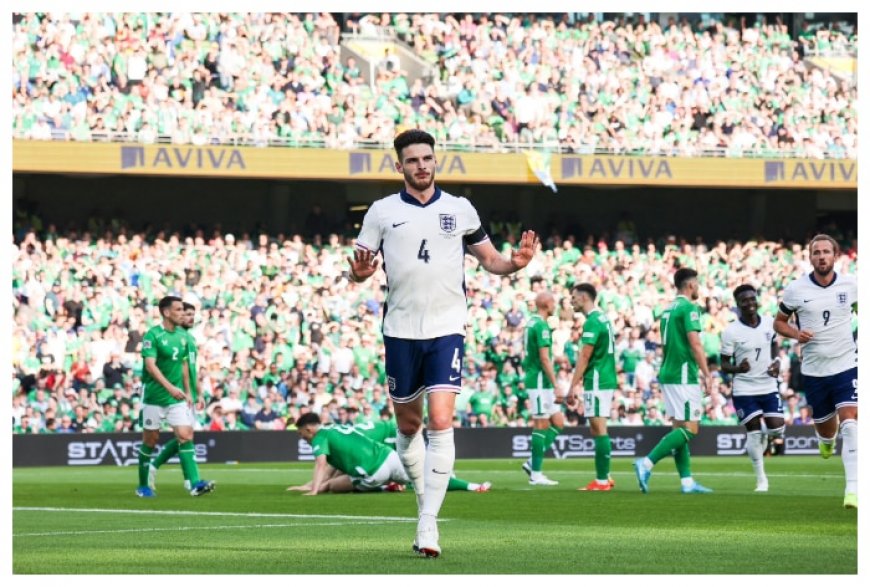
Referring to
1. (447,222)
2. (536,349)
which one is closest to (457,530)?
(447,222)

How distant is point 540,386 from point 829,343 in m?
6.00

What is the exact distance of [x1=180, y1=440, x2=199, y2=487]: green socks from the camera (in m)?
17.8

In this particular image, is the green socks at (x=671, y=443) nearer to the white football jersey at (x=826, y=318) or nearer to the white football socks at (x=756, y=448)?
the white football socks at (x=756, y=448)

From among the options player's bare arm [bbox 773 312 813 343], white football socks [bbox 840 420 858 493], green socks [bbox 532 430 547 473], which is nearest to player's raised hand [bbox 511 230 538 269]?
player's bare arm [bbox 773 312 813 343]

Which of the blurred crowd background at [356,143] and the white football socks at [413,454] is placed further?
the blurred crowd background at [356,143]

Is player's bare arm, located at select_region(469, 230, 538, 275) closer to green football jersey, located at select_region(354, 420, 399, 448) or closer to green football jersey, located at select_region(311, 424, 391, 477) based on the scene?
green football jersey, located at select_region(311, 424, 391, 477)

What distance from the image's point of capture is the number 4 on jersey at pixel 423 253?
9.98m

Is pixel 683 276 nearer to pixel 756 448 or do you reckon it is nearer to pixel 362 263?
pixel 756 448

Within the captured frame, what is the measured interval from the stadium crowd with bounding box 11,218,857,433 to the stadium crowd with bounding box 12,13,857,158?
276cm

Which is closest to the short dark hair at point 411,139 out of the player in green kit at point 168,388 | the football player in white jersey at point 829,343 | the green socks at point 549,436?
the football player in white jersey at point 829,343

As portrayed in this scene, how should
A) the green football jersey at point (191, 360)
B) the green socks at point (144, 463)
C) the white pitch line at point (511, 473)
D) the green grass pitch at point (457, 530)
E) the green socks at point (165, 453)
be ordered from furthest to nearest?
the white pitch line at point (511, 473) → the green socks at point (165, 453) → the green football jersey at point (191, 360) → the green socks at point (144, 463) → the green grass pitch at point (457, 530)

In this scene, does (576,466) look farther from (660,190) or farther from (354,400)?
(660,190)

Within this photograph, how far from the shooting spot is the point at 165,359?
59.2ft

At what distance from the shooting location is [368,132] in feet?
122
